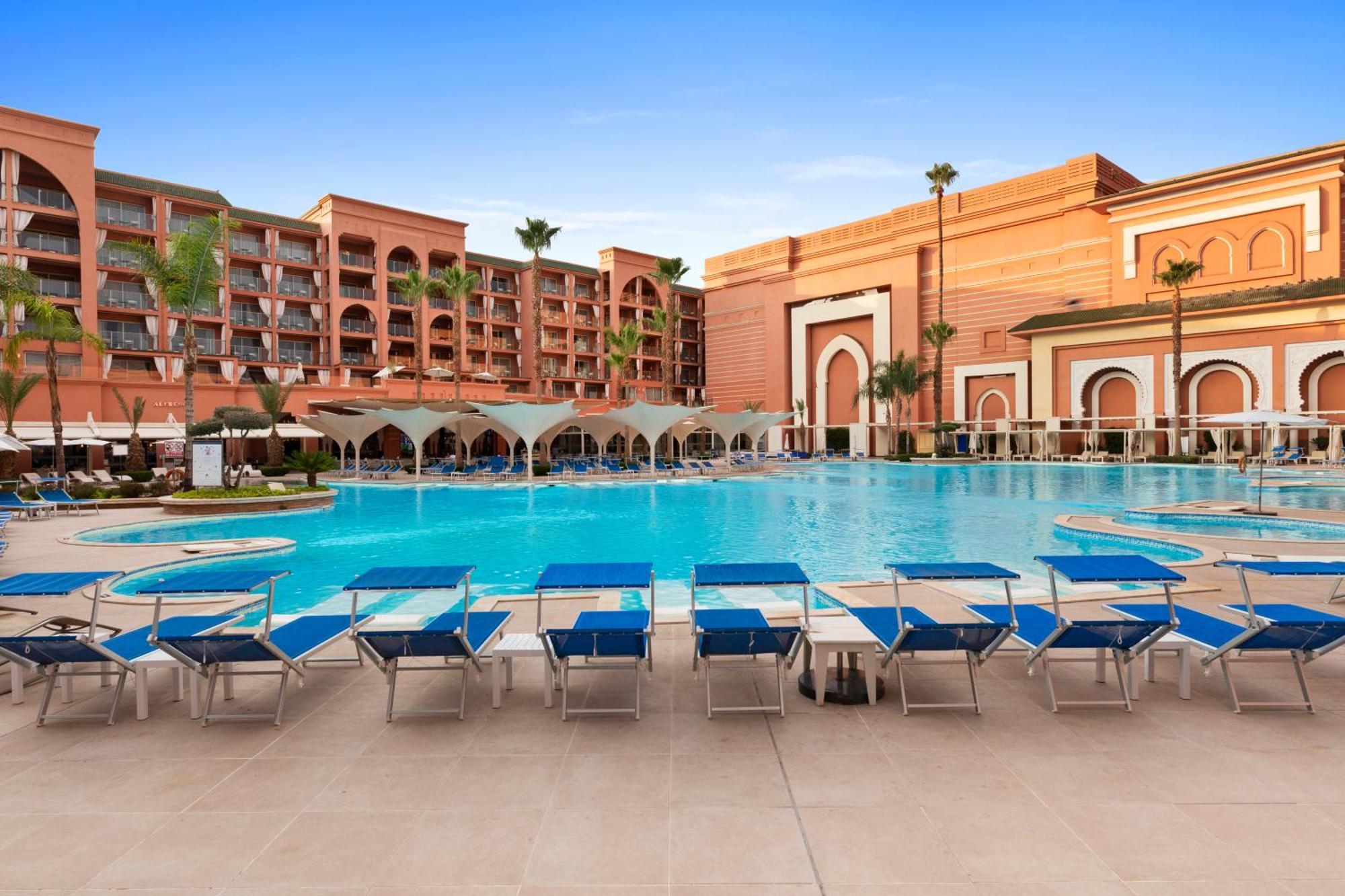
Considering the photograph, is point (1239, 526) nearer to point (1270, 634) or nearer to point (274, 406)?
point (1270, 634)

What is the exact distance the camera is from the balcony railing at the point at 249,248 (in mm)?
39219

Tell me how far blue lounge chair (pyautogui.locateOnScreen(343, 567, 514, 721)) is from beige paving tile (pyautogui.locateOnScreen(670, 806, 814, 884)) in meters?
1.62

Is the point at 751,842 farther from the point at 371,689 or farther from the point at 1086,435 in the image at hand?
the point at 1086,435

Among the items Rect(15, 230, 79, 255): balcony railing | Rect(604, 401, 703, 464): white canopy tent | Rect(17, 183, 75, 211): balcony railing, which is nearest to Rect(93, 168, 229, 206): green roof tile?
Rect(17, 183, 75, 211): balcony railing

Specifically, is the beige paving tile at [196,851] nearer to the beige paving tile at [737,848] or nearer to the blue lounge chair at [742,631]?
the beige paving tile at [737,848]

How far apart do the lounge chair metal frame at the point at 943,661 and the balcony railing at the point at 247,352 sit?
141 feet

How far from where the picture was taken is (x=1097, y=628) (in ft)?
13.2

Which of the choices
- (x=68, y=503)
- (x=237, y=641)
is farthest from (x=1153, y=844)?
(x=68, y=503)

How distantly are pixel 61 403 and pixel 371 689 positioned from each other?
33245mm

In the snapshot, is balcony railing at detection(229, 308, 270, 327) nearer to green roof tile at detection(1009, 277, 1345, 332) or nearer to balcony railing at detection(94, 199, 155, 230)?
balcony railing at detection(94, 199, 155, 230)

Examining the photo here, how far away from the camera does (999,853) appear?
106 inches

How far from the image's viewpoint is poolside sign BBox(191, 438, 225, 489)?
18.0 meters

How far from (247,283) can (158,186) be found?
19.1ft

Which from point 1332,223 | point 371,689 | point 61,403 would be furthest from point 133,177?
point 1332,223
